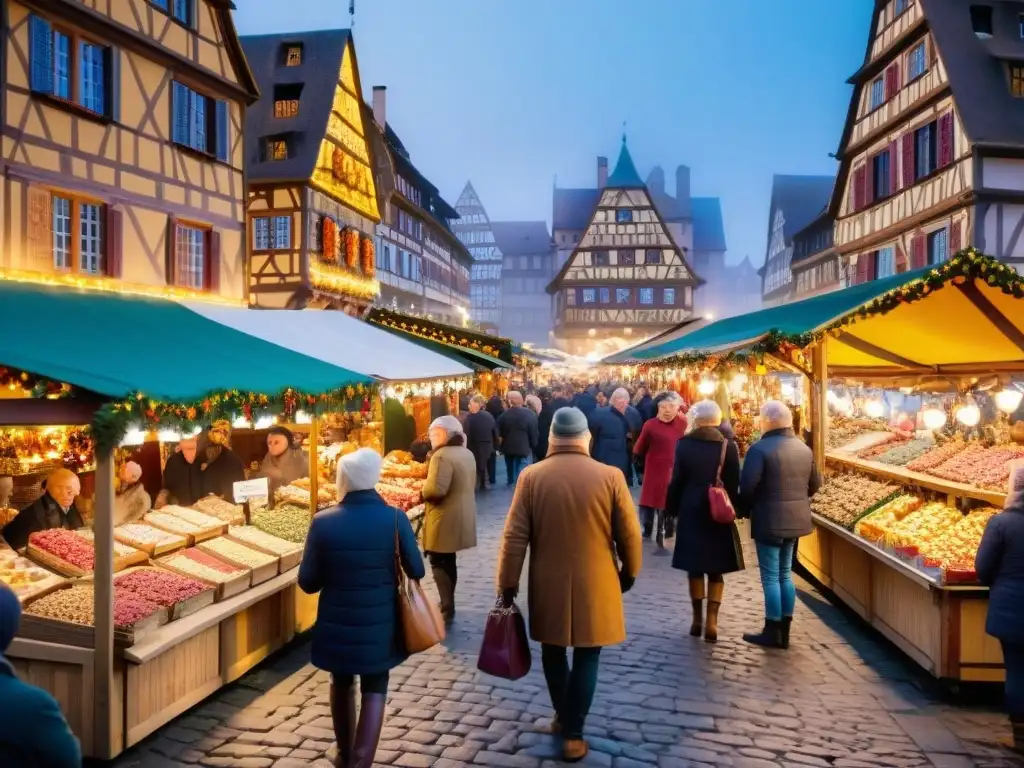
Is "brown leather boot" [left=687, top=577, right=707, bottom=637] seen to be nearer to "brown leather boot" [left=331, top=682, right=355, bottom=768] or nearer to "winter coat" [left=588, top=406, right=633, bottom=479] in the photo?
"brown leather boot" [left=331, top=682, right=355, bottom=768]

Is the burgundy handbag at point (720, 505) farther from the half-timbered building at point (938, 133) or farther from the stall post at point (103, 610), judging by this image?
the half-timbered building at point (938, 133)

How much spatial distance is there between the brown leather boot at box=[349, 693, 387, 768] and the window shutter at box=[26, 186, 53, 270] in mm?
10573

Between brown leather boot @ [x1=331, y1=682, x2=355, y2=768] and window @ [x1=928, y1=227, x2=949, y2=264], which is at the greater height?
window @ [x1=928, y1=227, x2=949, y2=264]

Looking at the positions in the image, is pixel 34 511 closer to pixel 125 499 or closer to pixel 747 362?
pixel 125 499

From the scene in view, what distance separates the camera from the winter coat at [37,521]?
585 centimetres

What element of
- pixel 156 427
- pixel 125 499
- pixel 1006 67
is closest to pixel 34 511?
pixel 125 499

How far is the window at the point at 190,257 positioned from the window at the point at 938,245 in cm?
1668

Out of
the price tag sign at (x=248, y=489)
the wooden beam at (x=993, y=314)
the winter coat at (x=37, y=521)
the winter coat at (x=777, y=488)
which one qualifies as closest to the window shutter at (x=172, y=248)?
the price tag sign at (x=248, y=489)

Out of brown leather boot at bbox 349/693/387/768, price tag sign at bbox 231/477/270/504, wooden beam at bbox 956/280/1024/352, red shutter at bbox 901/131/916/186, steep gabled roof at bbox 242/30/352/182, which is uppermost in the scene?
steep gabled roof at bbox 242/30/352/182

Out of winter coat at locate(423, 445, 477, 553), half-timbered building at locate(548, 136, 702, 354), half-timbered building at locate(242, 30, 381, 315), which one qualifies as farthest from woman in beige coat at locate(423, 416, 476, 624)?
half-timbered building at locate(548, 136, 702, 354)

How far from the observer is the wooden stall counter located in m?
5.43

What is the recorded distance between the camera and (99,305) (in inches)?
261

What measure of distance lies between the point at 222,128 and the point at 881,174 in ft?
56.9

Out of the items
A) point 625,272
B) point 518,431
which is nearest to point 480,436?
point 518,431
